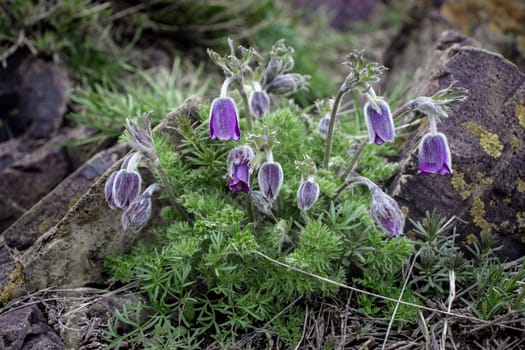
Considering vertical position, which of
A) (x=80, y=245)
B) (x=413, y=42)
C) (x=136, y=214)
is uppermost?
(x=413, y=42)

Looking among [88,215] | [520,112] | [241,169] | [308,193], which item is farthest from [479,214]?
[88,215]

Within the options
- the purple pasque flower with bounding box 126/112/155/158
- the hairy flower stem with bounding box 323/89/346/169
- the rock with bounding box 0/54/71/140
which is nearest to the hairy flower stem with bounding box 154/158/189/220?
the purple pasque flower with bounding box 126/112/155/158

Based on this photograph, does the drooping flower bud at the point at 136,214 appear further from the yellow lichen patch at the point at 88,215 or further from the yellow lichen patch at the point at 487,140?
the yellow lichen patch at the point at 487,140

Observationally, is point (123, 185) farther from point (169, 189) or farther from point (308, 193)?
point (308, 193)

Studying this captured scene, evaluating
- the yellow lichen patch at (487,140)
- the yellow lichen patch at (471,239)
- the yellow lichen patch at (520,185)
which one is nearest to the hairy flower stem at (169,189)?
the yellow lichen patch at (471,239)

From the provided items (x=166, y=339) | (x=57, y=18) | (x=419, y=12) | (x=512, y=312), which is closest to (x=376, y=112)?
(x=512, y=312)

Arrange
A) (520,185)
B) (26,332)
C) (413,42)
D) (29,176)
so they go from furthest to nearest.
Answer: (413,42)
(29,176)
(520,185)
(26,332)

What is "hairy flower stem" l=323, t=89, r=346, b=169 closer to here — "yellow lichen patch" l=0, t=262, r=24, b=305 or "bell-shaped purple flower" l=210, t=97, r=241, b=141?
"bell-shaped purple flower" l=210, t=97, r=241, b=141
